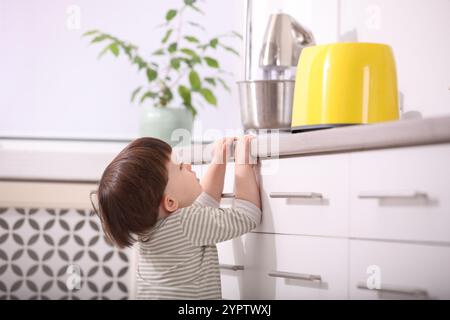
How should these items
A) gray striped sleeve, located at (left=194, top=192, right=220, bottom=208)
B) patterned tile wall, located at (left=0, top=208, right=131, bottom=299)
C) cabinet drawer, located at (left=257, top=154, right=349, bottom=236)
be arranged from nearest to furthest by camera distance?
cabinet drawer, located at (left=257, top=154, right=349, bottom=236), gray striped sleeve, located at (left=194, top=192, right=220, bottom=208), patterned tile wall, located at (left=0, top=208, right=131, bottom=299)

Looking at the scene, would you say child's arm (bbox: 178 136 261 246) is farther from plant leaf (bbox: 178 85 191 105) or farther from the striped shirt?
plant leaf (bbox: 178 85 191 105)

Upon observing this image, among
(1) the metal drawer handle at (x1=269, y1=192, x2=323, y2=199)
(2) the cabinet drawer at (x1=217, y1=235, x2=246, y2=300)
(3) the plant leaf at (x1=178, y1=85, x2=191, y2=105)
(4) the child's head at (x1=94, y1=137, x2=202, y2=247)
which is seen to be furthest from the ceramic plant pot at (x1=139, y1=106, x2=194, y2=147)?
(1) the metal drawer handle at (x1=269, y1=192, x2=323, y2=199)

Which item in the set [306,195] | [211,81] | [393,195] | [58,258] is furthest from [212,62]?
[393,195]

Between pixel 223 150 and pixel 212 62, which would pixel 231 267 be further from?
pixel 212 62

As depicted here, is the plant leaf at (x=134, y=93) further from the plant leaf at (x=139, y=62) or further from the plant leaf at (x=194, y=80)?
the plant leaf at (x=194, y=80)

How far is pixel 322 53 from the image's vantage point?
1.51 metres

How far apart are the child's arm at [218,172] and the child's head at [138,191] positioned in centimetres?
8

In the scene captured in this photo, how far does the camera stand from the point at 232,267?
1620mm

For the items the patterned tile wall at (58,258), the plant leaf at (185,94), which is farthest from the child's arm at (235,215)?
the patterned tile wall at (58,258)

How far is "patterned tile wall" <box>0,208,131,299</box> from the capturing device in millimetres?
2443

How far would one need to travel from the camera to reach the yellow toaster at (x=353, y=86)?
144cm

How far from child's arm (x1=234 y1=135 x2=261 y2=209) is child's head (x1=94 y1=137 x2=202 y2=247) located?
134 mm
